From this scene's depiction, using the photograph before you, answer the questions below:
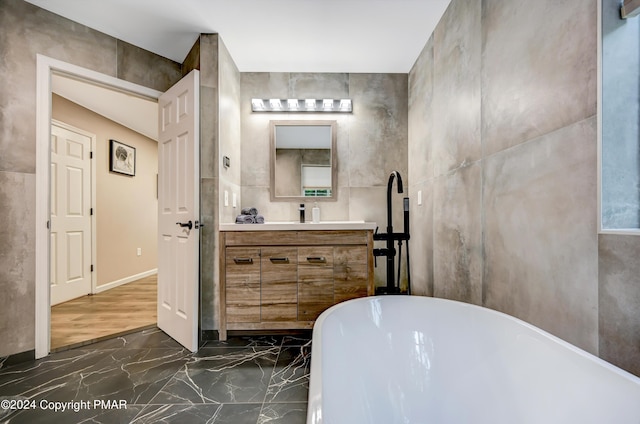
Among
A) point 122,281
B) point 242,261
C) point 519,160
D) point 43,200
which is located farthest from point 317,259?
point 122,281

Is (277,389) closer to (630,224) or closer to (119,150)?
(630,224)

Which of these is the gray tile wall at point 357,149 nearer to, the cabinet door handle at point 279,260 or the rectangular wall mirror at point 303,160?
the rectangular wall mirror at point 303,160

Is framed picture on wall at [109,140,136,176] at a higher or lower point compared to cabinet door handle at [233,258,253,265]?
higher

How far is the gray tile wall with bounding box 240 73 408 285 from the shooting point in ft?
8.51

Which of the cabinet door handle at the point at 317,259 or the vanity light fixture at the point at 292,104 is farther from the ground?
the vanity light fixture at the point at 292,104

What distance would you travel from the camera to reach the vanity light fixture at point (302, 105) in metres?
2.54

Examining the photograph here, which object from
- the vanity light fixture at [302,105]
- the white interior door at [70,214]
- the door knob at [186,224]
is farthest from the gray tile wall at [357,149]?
the white interior door at [70,214]

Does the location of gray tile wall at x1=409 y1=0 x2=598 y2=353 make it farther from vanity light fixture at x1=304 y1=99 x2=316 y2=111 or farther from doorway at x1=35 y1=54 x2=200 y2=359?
doorway at x1=35 y1=54 x2=200 y2=359

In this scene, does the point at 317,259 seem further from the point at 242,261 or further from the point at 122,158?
the point at 122,158

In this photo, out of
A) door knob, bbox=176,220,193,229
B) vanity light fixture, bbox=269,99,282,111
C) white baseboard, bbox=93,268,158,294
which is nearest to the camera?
door knob, bbox=176,220,193,229

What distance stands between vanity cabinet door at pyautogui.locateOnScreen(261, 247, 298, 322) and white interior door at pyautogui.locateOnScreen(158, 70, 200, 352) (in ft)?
1.56

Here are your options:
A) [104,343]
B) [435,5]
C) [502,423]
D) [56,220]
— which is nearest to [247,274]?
[104,343]

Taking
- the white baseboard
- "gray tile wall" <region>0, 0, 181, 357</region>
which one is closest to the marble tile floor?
"gray tile wall" <region>0, 0, 181, 357</region>

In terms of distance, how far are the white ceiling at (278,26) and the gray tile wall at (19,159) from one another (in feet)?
0.63
